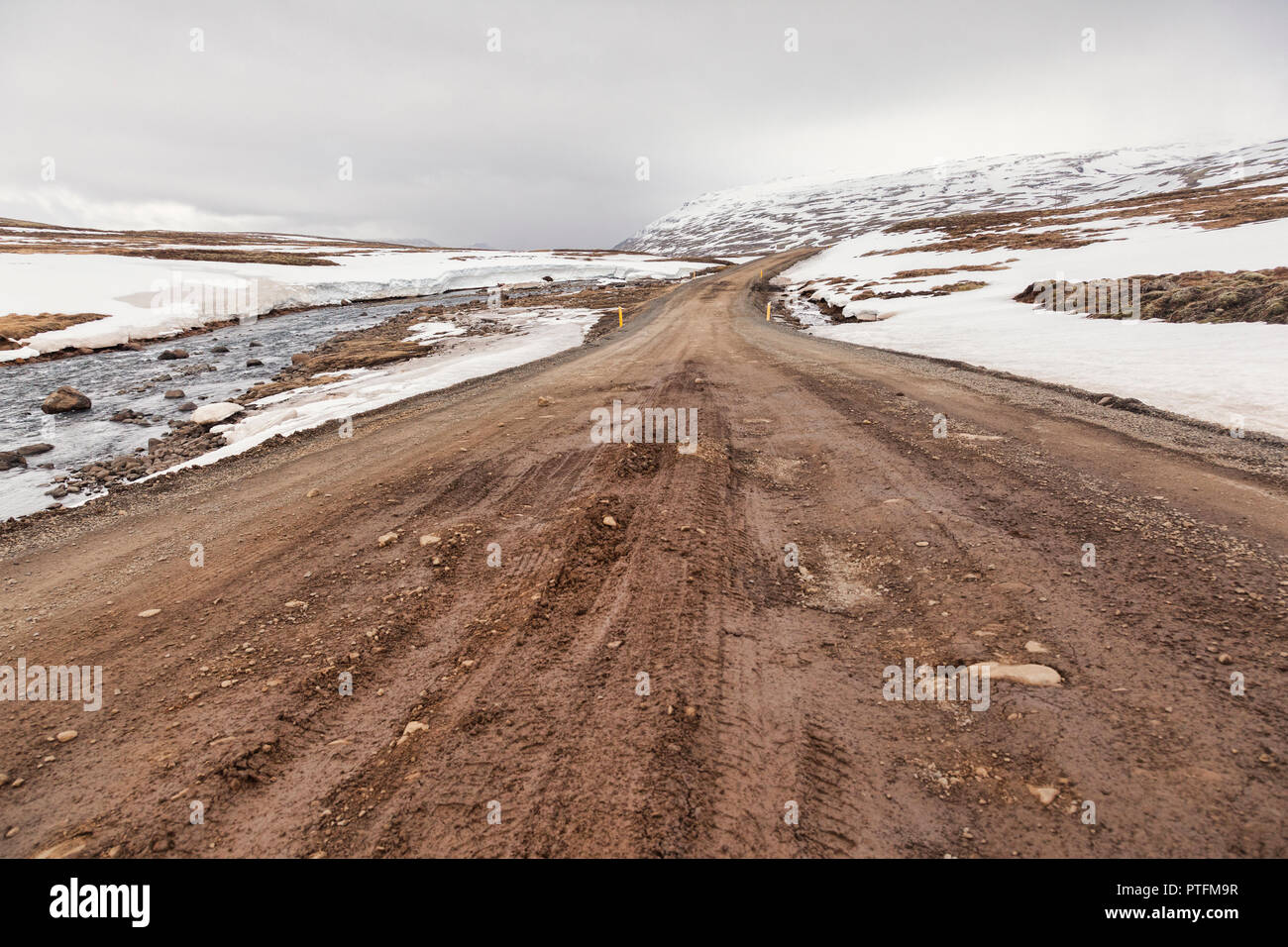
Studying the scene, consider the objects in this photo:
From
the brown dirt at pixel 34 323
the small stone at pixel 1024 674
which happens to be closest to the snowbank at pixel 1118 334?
the small stone at pixel 1024 674

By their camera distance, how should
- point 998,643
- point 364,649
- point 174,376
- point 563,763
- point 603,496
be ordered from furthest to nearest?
point 174,376 → point 603,496 → point 364,649 → point 998,643 → point 563,763

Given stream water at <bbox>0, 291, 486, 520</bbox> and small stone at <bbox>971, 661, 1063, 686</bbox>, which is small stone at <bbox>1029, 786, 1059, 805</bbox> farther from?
stream water at <bbox>0, 291, 486, 520</bbox>

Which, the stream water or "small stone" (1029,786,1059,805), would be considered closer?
"small stone" (1029,786,1059,805)

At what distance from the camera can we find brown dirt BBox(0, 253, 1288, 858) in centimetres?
285

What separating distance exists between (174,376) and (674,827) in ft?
76.4

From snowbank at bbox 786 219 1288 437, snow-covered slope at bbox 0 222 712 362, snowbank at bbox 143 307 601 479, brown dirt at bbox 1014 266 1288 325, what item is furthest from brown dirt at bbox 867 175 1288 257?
snowbank at bbox 143 307 601 479

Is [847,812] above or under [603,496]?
under

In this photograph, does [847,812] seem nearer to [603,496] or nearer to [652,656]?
[652,656]

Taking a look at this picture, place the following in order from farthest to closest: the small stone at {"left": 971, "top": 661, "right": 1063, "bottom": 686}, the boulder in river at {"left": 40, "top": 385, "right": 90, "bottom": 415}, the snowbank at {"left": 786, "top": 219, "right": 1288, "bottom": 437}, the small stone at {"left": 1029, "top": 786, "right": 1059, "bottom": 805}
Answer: the boulder in river at {"left": 40, "top": 385, "right": 90, "bottom": 415} → the snowbank at {"left": 786, "top": 219, "right": 1288, "bottom": 437} → the small stone at {"left": 971, "top": 661, "right": 1063, "bottom": 686} → the small stone at {"left": 1029, "top": 786, "right": 1059, "bottom": 805}

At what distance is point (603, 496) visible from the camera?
22.1ft

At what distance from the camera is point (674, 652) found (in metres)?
4.07

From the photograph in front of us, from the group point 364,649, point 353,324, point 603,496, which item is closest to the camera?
point 364,649

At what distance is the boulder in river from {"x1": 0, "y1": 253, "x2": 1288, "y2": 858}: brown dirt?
10.9m
